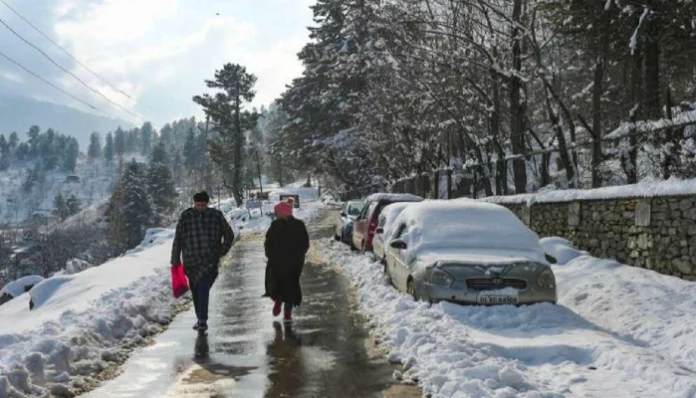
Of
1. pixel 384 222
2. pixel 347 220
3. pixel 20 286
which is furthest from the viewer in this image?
pixel 20 286

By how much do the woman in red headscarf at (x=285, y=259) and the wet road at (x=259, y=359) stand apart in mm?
351

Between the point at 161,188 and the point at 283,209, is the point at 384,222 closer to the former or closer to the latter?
the point at 283,209

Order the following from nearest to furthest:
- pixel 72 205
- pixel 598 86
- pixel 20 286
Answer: pixel 598 86
pixel 20 286
pixel 72 205

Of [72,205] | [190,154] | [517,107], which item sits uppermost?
[190,154]

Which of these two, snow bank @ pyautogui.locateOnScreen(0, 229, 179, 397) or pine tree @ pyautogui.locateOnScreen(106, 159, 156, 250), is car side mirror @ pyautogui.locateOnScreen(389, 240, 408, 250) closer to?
snow bank @ pyautogui.locateOnScreen(0, 229, 179, 397)

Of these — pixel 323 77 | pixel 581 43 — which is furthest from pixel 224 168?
pixel 581 43

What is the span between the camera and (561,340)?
6.86 m

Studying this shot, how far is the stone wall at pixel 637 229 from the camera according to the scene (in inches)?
355

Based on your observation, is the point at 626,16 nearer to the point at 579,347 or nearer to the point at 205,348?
the point at 579,347

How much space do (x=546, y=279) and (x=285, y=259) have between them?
357 centimetres

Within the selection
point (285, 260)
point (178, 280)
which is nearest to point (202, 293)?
point (178, 280)

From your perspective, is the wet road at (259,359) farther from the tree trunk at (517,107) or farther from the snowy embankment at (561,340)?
the tree trunk at (517,107)

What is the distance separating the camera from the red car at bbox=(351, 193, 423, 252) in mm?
17047

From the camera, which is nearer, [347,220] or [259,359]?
[259,359]
